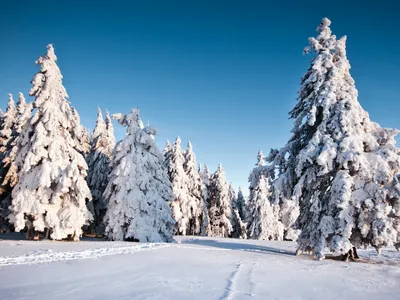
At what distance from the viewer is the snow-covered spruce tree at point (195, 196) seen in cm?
4259

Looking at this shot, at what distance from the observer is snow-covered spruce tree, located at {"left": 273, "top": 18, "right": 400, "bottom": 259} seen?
12406 mm

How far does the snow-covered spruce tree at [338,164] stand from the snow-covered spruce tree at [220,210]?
30.6m

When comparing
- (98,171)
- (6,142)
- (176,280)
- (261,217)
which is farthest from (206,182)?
(176,280)

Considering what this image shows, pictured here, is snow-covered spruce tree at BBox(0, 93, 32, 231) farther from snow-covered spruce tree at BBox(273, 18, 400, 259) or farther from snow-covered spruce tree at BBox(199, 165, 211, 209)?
snow-covered spruce tree at BBox(199, 165, 211, 209)

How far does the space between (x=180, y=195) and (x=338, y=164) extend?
27763 millimetres

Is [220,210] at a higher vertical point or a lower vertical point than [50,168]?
lower

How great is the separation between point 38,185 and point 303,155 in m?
16.1

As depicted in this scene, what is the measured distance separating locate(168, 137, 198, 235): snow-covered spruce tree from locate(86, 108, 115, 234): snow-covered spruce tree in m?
9.57

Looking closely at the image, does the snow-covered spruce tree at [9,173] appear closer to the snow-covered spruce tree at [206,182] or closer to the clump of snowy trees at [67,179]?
the clump of snowy trees at [67,179]

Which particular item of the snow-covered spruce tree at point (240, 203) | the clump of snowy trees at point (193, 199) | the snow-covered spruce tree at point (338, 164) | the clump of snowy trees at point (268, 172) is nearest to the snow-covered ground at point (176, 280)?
the snow-covered spruce tree at point (338, 164)

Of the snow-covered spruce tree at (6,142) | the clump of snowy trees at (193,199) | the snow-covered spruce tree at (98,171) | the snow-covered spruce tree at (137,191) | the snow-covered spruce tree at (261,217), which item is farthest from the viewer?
the snow-covered spruce tree at (261,217)

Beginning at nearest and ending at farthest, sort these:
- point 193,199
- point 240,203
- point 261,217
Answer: point 261,217 < point 193,199 < point 240,203

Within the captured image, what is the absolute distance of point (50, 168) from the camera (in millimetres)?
19188

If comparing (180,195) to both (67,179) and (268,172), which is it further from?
(268,172)
